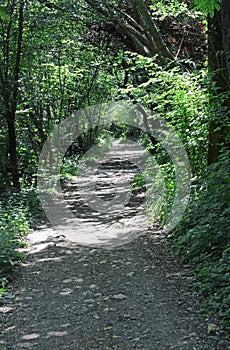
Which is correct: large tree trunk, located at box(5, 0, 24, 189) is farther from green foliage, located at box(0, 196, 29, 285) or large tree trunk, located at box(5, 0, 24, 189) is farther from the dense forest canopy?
green foliage, located at box(0, 196, 29, 285)

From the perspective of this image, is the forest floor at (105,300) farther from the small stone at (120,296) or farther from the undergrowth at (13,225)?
the undergrowth at (13,225)

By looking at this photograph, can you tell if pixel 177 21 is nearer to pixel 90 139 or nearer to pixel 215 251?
pixel 215 251

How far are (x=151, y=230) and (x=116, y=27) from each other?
6725 mm

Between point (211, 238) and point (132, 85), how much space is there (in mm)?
Result: 6040

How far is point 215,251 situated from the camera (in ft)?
18.6

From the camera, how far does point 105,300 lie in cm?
516

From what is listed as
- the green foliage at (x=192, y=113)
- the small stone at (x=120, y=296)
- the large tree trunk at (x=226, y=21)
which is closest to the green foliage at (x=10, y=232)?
the small stone at (x=120, y=296)

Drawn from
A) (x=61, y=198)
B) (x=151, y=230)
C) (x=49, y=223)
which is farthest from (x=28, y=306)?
(x=61, y=198)

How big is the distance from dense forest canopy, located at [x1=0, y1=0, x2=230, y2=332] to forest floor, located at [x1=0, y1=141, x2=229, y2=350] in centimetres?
35

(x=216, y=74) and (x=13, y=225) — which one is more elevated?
(x=216, y=74)

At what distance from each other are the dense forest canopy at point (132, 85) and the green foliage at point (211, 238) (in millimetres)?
17

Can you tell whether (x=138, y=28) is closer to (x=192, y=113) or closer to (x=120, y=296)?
(x=192, y=113)

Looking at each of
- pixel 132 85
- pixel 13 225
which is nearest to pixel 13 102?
pixel 132 85

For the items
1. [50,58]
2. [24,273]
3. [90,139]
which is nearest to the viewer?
[24,273]
